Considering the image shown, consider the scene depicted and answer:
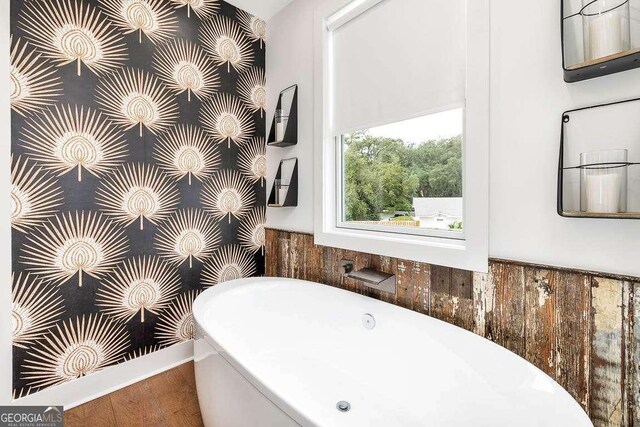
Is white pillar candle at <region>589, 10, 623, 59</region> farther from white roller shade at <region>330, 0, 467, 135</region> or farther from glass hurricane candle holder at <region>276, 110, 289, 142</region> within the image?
glass hurricane candle holder at <region>276, 110, 289, 142</region>

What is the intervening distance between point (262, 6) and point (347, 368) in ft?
8.54

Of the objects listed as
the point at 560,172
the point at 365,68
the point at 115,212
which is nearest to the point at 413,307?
the point at 560,172

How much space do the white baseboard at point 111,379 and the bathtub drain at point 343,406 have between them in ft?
3.87

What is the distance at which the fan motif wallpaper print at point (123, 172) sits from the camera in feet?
5.06

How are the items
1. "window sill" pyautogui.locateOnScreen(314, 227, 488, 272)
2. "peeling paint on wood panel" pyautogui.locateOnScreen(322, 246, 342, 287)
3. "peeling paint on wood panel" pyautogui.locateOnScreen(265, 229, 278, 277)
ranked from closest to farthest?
"window sill" pyautogui.locateOnScreen(314, 227, 488, 272)
"peeling paint on wood panel" pyautogui.locateOnScreen(322, 246, 342, 287)
"peeling paint on wood panel" pyautogui.locateOnScreen(265, 229, 278, 277)

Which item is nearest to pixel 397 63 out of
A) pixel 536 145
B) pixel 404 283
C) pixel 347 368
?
pixel 536 145

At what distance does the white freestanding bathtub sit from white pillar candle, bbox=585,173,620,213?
1.85 ft

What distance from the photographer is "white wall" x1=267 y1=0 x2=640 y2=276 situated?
40.9 inches

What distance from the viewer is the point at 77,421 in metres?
1.58

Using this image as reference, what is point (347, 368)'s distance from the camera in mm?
1671

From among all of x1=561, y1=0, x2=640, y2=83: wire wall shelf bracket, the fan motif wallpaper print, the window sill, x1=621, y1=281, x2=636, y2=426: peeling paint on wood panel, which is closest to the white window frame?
the window sill

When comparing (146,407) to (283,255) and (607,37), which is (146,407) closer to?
(283,255)

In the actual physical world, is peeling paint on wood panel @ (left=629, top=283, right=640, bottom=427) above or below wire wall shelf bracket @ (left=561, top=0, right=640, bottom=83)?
below

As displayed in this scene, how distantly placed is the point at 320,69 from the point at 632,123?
1622 mm
